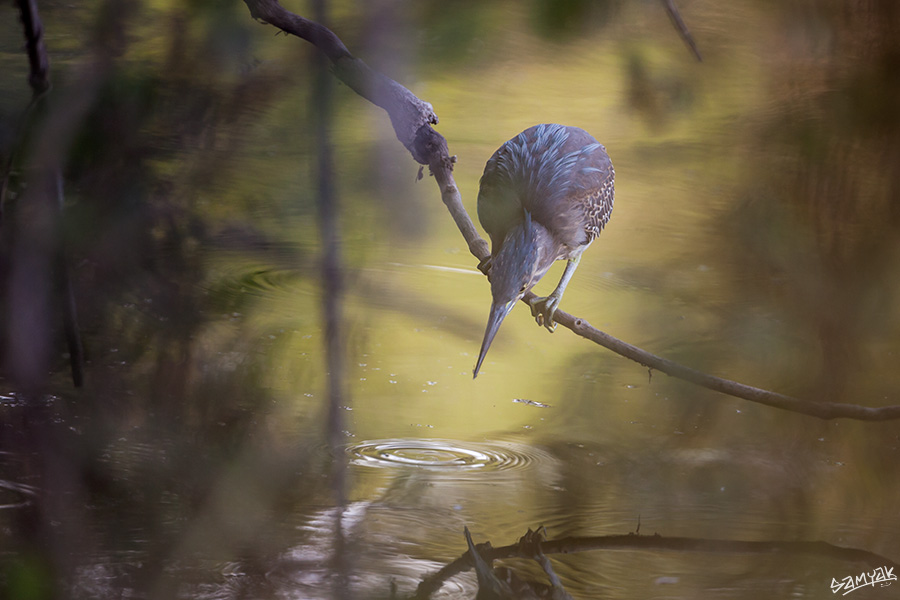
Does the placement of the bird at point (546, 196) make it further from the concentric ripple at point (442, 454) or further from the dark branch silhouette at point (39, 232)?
the dark branch silhouette at point (39, 232)

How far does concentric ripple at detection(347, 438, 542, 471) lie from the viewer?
58 centimetres

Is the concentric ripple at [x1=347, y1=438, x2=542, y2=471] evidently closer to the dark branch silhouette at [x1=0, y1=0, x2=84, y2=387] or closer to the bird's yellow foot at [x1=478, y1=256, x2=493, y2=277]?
the bird's yellow foot at [x1=478, y1=256, x2=493, y2=277]

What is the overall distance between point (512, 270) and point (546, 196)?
93 mm

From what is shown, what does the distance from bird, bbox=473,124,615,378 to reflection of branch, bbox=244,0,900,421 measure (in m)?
0.03

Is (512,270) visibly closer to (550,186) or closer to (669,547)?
(550,186)

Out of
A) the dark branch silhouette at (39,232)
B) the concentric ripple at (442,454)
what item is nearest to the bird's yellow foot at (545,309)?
the concentric ripple at (442,454)

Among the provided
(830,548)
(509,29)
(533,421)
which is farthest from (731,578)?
(509,29)

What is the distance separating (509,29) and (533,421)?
401 millimetres

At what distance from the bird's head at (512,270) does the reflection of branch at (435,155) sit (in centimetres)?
5

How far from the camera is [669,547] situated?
0.48m

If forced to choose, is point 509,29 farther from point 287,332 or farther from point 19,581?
point 19,581

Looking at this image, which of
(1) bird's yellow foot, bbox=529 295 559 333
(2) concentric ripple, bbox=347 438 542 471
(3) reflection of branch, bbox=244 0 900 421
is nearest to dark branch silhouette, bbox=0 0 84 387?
(3) reflection of branch, bbox=244 0 900 421

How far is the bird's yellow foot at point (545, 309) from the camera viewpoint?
62cm

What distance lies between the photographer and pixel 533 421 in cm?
63
